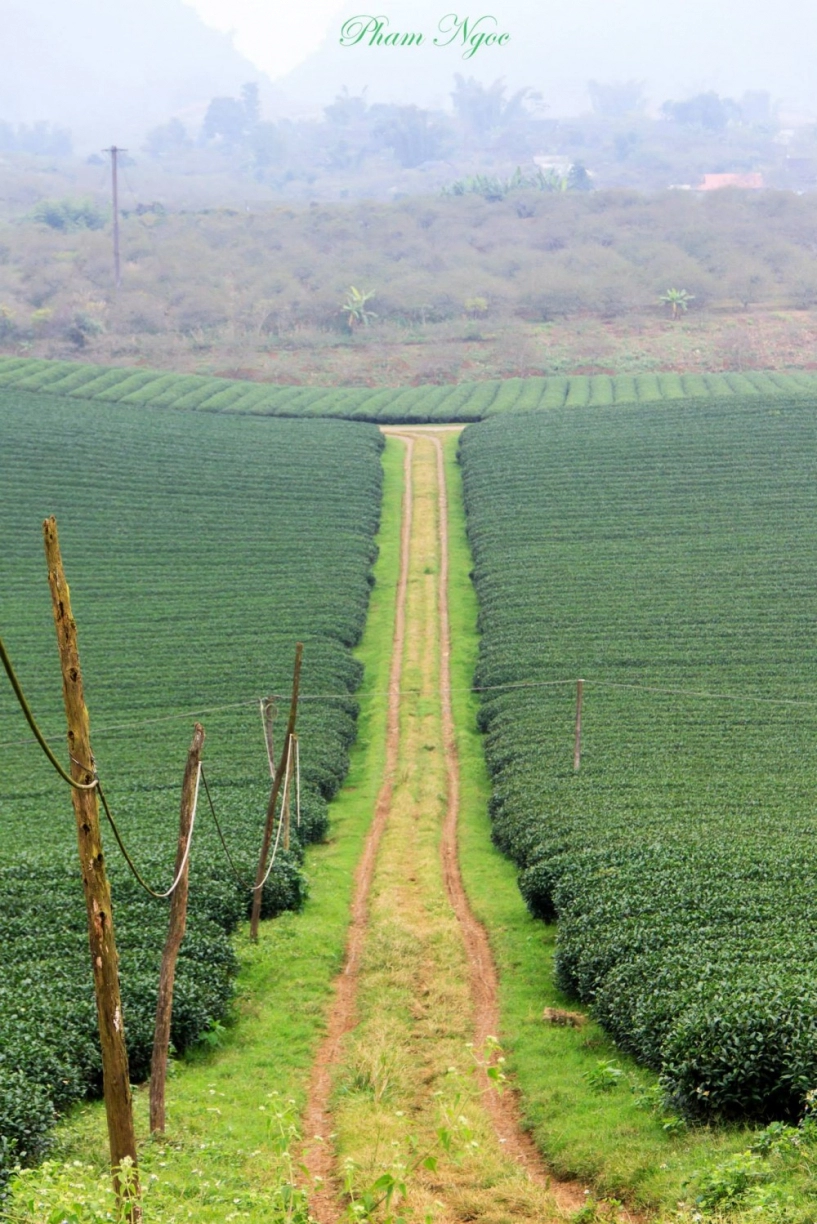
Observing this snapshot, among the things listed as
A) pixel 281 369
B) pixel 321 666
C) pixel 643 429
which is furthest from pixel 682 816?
pixel 281 369

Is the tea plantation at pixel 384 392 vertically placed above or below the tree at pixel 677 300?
below

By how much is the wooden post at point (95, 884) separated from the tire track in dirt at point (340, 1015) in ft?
5.98

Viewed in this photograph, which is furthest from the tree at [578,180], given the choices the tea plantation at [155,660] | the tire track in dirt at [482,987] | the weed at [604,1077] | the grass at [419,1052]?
the weed at [604,1077]

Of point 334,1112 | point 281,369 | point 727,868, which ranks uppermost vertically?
point 281,369

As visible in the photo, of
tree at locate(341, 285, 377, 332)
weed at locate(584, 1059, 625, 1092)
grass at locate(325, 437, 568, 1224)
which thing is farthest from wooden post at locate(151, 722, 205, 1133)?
tree at locate(341, 285, 377, 332)

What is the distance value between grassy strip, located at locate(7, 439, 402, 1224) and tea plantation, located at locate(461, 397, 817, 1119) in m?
4.43

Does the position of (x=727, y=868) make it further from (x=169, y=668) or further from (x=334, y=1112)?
(x=169, y=668)

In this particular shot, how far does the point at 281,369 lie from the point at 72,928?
266 ft

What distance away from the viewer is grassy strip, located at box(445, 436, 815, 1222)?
13.6 meters

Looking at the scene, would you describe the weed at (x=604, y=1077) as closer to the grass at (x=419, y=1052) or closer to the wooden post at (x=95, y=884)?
the grass at (x=419, y=1052)

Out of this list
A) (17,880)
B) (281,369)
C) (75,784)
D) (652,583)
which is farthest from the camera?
(281,369)

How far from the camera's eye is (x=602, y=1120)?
663 inches

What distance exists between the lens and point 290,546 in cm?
5638

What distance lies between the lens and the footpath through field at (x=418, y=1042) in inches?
595
